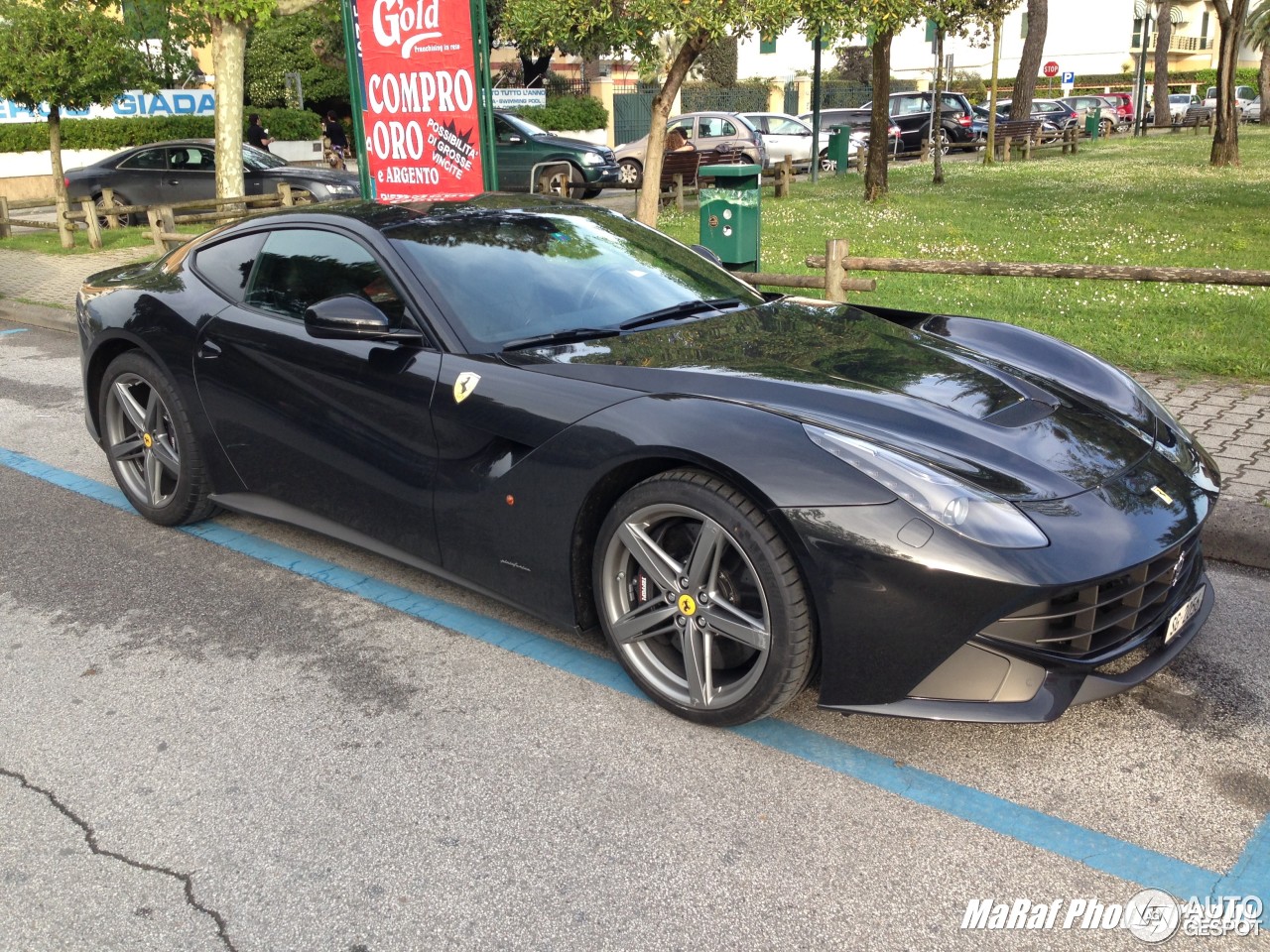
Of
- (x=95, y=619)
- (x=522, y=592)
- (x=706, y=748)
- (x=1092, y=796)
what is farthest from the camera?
(x=95, y=619)

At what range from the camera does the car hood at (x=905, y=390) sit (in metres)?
3.13

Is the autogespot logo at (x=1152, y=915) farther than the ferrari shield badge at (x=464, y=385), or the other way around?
the ferrari shield badge at (x=464, y=385)

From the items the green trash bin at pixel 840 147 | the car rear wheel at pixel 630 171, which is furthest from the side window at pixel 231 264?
the green trash bin at pixel 840 147

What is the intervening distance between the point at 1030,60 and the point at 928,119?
4.23 m

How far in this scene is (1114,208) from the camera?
16.0 meters

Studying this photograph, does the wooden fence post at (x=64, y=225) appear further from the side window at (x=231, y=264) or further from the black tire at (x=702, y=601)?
the black tire at (x=702, y=601)

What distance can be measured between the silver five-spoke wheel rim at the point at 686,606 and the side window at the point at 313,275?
49.9 inches

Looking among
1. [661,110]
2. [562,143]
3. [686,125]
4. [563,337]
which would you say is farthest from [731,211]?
[686,125]

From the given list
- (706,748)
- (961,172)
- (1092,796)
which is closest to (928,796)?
(1092,796)

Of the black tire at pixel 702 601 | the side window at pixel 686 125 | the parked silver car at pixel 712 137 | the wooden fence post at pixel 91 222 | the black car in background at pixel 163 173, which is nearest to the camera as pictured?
the black tire at pixel 702 601

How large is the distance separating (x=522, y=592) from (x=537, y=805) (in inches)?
32.8

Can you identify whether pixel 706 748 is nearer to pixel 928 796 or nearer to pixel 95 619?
pixel 928 796

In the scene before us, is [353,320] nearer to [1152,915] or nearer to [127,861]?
[127,861]

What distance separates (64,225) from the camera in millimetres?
16000
